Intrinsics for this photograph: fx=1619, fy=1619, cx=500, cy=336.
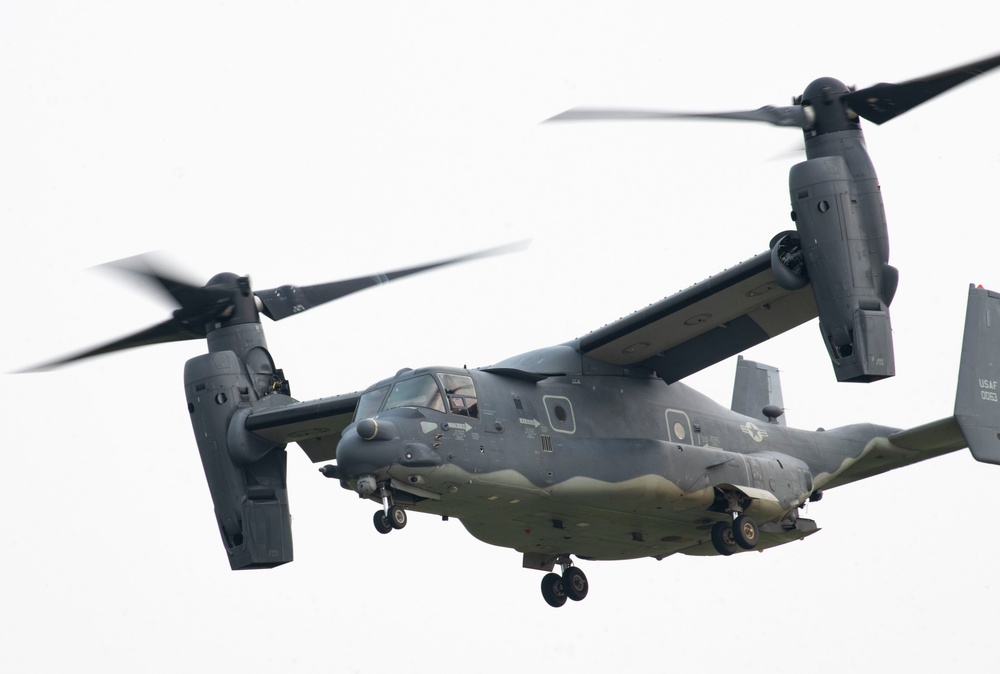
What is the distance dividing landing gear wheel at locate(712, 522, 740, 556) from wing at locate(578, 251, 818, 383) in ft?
7.67

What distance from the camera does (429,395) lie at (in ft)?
68.3

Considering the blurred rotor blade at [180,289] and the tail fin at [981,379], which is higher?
the blurred rotor blade at [180,289]

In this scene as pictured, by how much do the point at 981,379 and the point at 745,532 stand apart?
12.7 feet

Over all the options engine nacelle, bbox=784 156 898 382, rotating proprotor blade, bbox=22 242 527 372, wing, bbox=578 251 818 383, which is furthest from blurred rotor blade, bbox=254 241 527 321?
engine nacelle, bbox=784 156 898 382

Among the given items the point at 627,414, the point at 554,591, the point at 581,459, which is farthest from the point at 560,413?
the point at 554,591

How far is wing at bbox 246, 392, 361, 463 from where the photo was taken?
79.7ft

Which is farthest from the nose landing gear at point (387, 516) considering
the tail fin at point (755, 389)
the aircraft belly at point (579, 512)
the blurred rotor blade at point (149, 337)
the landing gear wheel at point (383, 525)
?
the tail fin at point (755, 389)

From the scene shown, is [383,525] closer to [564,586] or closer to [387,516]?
[387,516]

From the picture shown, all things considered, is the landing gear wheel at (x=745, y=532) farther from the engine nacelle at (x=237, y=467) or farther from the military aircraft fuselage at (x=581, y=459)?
the engine nacelle at (x=237, y=467)

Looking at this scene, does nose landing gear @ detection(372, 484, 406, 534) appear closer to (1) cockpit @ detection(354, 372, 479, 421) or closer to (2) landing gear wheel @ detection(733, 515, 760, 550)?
(1) cockpit @ detection(354, 372, 479, 421)

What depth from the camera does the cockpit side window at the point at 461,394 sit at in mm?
20984

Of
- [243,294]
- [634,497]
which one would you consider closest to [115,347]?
[243,294]

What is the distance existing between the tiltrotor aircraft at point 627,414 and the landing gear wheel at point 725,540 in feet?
0.11

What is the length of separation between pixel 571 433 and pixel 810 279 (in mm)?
4098
